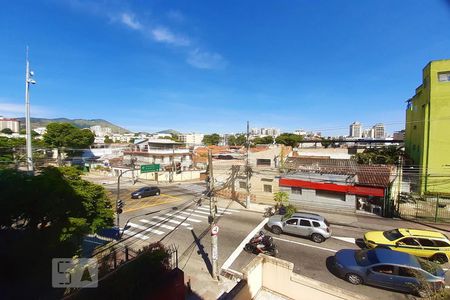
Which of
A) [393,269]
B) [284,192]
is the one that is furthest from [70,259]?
[284,192]

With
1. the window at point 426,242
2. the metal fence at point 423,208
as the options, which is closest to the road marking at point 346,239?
the window at point 426,242

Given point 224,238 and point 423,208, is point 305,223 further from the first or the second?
point 423,208

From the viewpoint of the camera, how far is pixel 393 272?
1002cm

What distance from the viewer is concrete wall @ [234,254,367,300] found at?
8.97 m

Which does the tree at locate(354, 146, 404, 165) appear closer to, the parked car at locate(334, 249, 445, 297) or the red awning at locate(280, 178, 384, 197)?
the red awning at locate(280, 178, 384, 197)

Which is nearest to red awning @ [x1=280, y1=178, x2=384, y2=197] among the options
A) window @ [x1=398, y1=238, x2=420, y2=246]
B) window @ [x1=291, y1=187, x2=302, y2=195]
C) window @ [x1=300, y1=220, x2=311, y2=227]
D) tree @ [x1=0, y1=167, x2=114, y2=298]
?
window @ [x1=291, y1=187, x2=302, y2=195]

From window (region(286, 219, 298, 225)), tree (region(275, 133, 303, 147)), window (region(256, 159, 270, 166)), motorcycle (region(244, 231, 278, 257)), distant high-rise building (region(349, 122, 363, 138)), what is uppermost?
distant high-rise building (region(349, 122, 363, 138))

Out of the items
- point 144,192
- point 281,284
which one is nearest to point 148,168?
point 144,192

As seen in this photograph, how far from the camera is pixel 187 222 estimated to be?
20312 millimetres

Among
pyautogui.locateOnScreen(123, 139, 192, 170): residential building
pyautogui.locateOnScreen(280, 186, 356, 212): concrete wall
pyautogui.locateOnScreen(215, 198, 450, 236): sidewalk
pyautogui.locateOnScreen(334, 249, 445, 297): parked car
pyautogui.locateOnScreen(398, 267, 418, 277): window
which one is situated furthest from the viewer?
pyautogui.locateOnScreen(123, 139, 192, 170): residential building

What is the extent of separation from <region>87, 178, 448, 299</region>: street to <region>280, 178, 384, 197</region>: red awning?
16.7 ft

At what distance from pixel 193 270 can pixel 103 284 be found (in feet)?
19.3

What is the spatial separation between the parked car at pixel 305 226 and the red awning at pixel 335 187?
7802 mm

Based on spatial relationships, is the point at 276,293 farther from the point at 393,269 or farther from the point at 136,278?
the point at 136,278
